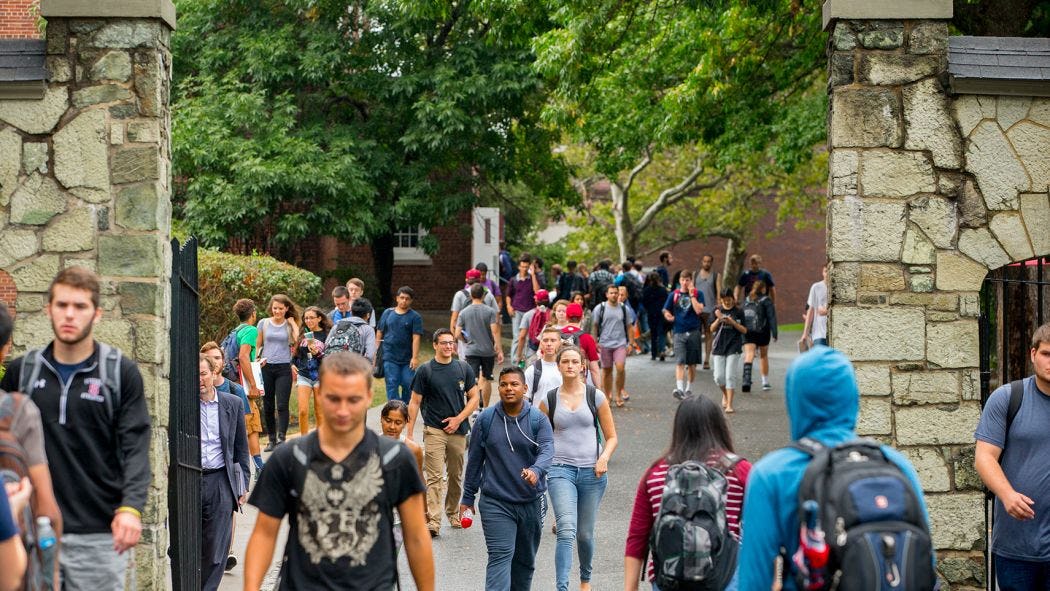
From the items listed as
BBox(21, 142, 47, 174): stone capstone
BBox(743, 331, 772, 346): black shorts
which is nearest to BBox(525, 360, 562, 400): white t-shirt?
BBox(21, 142, 47, 174): stone capstone

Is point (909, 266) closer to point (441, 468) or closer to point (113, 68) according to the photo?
point (441, 468)

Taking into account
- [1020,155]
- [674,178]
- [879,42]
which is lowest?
[1020,155]

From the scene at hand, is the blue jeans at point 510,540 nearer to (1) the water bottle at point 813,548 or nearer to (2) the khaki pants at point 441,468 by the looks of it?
(2) the khaki pants at point 441,468

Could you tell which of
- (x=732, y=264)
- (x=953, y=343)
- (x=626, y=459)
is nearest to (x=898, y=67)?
(x=953, y=343)

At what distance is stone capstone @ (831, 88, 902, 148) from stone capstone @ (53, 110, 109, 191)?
4575 millimetres

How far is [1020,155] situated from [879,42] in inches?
45.7

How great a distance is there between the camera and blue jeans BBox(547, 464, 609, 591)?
834 centimetres

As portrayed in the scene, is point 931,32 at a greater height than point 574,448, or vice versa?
point 931,32

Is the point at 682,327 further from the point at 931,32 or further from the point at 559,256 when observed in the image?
the point at 559,256

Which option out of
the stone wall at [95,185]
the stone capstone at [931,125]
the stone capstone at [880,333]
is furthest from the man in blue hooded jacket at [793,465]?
the stone wall at [95,185]

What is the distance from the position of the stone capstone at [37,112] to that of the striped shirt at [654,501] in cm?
438

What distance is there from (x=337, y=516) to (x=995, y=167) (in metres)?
5.31

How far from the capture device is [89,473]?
5.34 metres

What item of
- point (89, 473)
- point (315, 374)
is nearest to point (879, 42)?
point (89, 473)
